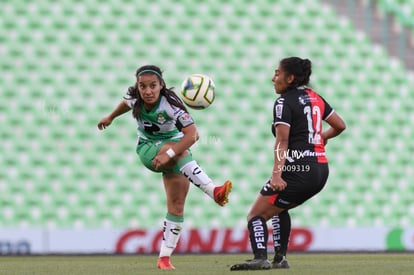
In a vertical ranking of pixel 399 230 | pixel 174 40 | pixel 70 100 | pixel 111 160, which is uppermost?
pixel 174 40

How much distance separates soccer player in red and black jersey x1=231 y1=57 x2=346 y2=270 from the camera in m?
5.80

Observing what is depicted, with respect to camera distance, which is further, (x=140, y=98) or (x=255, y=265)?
(x=140, y=98)

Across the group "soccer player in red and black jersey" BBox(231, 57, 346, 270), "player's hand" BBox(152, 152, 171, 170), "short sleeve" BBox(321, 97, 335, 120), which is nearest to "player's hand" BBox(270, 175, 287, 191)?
"soccer player in red and black jersey" BBox(231, 57, 346, 270)

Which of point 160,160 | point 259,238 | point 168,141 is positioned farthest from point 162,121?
point 259,238

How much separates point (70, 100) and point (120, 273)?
6.03 metres

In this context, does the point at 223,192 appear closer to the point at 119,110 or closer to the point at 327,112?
the point at 327,112

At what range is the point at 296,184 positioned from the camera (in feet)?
19.2

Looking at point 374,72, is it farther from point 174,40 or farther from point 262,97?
point 174,40

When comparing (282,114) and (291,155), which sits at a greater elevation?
(282,114)

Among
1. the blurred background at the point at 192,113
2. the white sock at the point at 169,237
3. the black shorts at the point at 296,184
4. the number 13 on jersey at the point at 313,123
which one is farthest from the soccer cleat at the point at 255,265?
the blurred background at the point at 192,113

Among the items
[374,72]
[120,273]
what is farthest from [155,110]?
[374,72]

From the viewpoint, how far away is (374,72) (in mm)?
12633

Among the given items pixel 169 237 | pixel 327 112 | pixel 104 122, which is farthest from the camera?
pixel 104 122

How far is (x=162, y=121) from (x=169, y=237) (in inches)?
32.9
